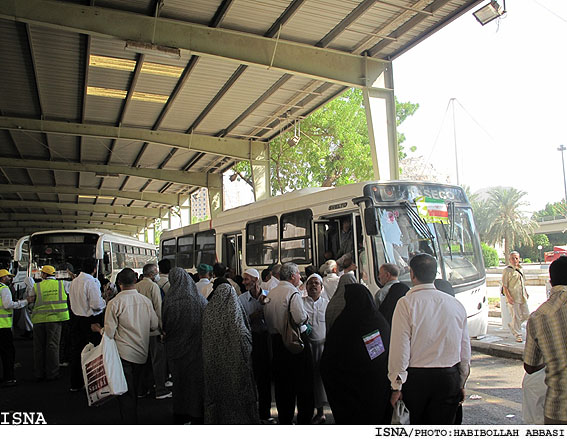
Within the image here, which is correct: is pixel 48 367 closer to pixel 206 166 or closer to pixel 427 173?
pixel 206 166

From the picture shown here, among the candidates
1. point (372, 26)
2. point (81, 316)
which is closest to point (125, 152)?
point (372, 26)

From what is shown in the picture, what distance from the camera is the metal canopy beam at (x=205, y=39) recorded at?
36.1ft

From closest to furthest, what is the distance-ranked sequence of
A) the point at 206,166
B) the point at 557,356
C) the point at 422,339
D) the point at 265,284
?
the point at 557,356, the point at 422,339, the point at 265,284, the point at 206,166

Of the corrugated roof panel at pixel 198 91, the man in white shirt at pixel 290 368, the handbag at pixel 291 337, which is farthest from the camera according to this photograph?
the corrugated roof panel at pixel 198 91

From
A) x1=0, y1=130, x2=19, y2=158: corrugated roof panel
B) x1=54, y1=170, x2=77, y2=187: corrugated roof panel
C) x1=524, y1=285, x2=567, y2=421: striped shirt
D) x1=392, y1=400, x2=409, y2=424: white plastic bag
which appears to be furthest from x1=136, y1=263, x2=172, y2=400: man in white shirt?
x1=54, y1=170, x2=77, y2=187: corrugated roof panel

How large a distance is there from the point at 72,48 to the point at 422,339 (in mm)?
12712

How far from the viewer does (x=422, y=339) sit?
3859 mm

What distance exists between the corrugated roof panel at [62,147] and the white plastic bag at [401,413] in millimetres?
20459

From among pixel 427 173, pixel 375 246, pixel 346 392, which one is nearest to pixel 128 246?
pixel 375 246

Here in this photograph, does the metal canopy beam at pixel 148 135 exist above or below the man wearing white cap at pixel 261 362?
above

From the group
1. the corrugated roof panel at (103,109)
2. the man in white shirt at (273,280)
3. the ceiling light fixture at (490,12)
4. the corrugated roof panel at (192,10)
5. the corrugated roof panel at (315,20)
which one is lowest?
the man in white shirt at (273,280)

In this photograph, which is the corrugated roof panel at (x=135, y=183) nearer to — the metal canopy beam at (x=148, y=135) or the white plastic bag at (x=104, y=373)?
the metal canopy beam at (x=148, y=135)

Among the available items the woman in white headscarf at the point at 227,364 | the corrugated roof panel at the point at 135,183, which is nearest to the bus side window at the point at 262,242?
the woman in white headscarf at the point at 227,364

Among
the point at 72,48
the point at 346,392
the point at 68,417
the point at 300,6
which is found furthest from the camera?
the point at 72,48
